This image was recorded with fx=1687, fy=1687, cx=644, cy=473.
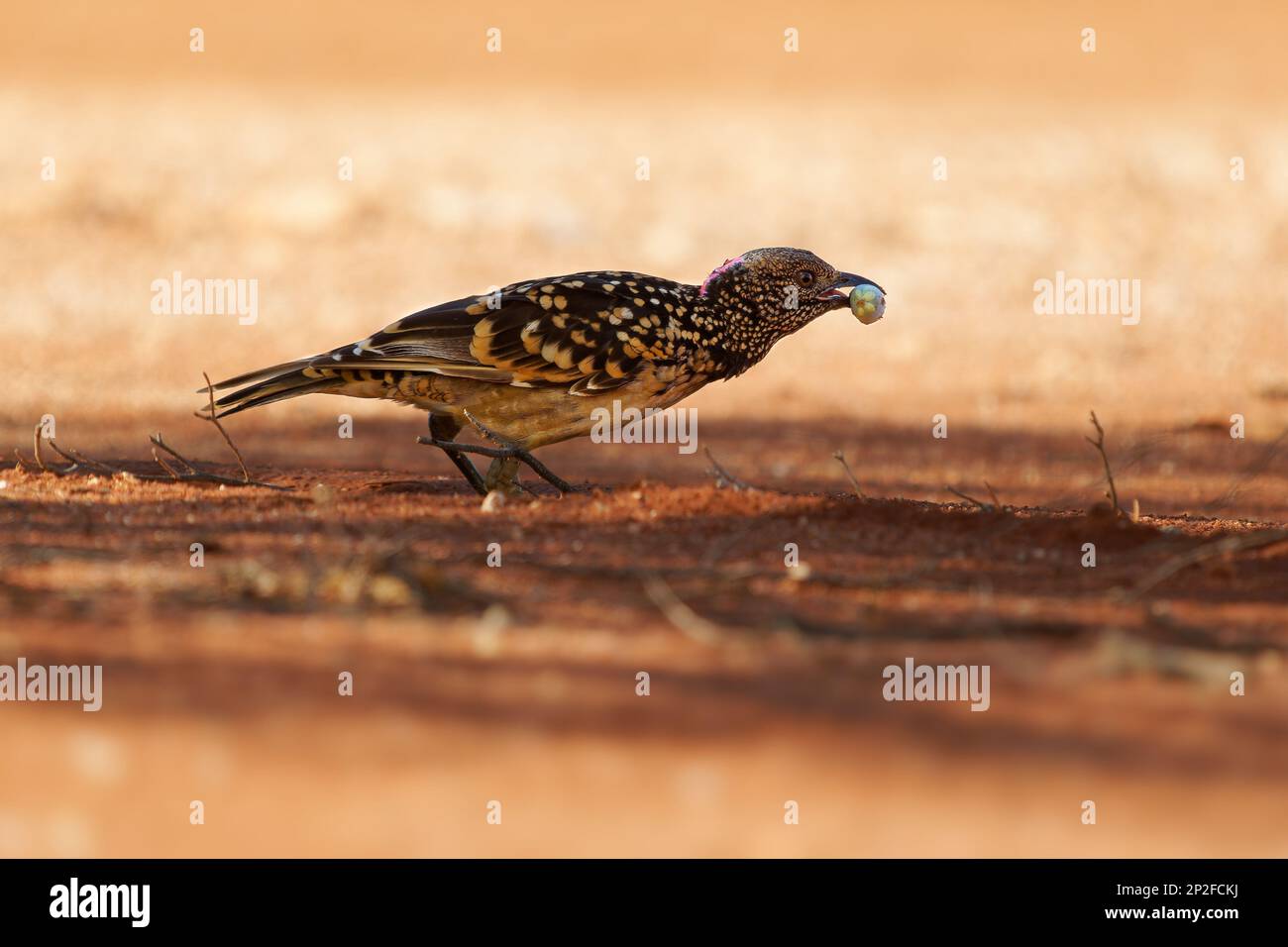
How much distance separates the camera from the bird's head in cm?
732

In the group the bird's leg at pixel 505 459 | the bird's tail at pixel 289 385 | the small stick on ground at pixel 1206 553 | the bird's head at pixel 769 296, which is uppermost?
the bird's head at pixel 769 296

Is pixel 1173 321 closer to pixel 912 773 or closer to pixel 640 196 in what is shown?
pixel 640 196

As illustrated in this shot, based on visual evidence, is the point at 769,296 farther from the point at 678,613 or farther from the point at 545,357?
the point at 678,613

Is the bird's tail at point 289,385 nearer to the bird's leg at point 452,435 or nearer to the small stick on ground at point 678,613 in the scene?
the bird's leg at point 452,435

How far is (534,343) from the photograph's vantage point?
687cm

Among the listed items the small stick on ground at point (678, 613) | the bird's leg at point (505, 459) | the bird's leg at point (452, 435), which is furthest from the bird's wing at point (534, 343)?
the small stick on ground at point (678, 613)

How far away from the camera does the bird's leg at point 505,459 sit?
6852mm

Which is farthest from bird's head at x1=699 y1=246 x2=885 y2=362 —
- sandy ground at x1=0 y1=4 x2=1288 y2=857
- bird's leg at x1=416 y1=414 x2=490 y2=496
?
bird's leg at x1=416 y1=414 x2=490 y2=496

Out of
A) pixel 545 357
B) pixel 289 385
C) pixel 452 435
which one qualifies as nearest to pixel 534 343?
pixel 545 357

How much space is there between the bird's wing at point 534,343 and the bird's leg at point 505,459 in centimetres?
27

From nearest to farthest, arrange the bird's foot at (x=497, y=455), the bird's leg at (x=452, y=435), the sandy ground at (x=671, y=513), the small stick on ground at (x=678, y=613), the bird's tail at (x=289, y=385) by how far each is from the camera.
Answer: the sandy ground at (x=671, y=513)
the small stick on ground at (x=678, y=613)
the bird's foot at (x=497, y=455)
the bird's tail at (x=289, y=385)
the bird's leg at (x=452, y=435)

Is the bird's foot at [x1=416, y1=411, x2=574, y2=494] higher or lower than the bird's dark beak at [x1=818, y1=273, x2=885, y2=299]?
lower

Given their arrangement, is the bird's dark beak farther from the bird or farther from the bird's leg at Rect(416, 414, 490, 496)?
the bird's leg at Rect(416, 414, 490, 496)

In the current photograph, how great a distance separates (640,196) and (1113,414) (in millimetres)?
9275
